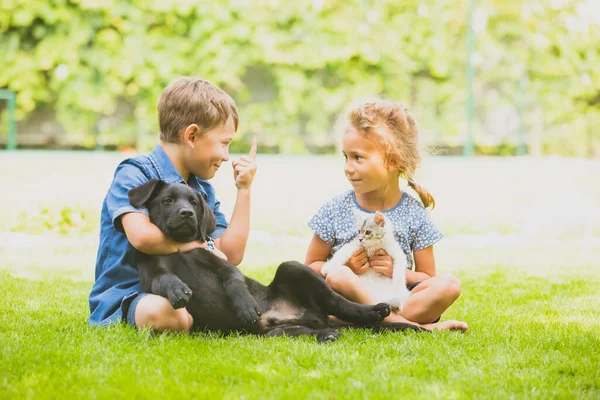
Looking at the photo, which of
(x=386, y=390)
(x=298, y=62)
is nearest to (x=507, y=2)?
(x=298, y=62)

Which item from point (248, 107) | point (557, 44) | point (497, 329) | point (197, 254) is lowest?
point (497, 329)

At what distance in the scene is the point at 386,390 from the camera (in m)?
2.68

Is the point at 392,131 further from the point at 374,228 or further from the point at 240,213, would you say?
the point at 240,213

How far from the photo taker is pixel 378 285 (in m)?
4.07

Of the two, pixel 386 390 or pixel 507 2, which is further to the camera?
pixel 507 2

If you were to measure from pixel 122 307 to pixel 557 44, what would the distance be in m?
17.6

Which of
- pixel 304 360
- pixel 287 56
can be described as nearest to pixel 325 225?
pixel 304 360

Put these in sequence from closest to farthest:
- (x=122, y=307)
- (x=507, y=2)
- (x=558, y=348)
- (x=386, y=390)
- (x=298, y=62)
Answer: (x=386, y=390) < (x=558, y=348) < (x=122, y=307) < (x=298, y=62) < (x=507, y=2)

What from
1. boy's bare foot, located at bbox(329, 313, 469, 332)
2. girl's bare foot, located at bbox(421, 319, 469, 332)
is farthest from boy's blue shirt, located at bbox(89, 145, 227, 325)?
girl's bare foot, located at bbox(421, 319, 469, 332)

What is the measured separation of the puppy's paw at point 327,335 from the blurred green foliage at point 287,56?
13.1 meters

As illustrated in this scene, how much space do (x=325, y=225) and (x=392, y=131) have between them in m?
0.68

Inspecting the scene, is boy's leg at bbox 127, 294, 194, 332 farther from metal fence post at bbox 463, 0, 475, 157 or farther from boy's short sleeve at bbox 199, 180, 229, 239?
metal fence post at bbox 463, 0, 475, 157

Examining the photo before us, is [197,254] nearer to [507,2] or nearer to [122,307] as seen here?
[122,307]

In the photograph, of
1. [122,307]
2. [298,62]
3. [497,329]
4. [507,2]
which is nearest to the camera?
[122,307]
